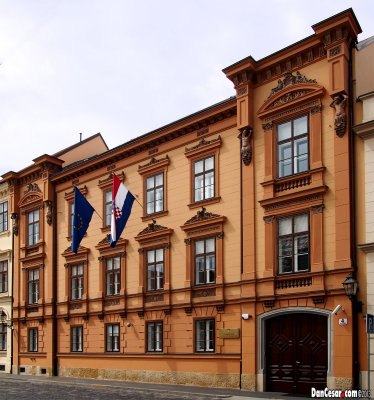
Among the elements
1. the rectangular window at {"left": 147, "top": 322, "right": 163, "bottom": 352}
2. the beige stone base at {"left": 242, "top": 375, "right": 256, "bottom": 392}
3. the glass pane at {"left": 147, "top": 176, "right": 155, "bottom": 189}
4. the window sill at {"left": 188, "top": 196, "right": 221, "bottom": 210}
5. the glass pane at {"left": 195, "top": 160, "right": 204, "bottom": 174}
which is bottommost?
the beige stone base at {"left": 242, "top": 375, "right": 256, "bottom": 392}

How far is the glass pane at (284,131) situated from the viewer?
21.0 metres

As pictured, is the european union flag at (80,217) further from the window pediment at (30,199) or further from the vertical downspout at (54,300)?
the window pediment at (30,199)

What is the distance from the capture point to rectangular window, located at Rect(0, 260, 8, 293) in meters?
34.9

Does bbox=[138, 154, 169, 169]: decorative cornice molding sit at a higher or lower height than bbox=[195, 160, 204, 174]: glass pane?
higher

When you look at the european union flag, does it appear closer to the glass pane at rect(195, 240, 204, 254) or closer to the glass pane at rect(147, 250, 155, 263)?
the glass pane at rect(147, 250, 155, 263)

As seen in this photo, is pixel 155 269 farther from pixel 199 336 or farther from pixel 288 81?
pixel 288 81

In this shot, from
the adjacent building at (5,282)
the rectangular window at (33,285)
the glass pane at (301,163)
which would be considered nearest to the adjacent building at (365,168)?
the glass pane at (301,163)

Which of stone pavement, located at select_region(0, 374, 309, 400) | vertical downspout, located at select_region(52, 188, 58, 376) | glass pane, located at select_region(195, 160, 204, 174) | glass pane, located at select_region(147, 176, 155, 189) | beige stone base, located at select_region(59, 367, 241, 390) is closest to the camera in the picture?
stone pavement, located at select_region(0, 374, 309, 400)

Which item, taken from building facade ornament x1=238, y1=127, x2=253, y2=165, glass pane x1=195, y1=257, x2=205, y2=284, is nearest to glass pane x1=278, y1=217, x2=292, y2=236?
building facade ornament x1=238, y1=127, x2=253, y2=165

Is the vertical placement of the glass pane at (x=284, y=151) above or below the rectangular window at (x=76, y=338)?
above

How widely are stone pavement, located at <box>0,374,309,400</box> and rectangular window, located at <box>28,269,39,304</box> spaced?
18.8ft

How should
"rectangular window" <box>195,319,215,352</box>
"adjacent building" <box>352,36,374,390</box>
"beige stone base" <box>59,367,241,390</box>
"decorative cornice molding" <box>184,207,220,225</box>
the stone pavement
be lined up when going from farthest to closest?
1. "decorative cornice molding" <box>184,207,220,225</box>
2. "rectangular window" <box>195,319,215,352</box>
3. "beige stone base" <box>59,367,241,390</box>
4. the stone pavement
5. "adjacent building" <box>352,36,374,390</box>

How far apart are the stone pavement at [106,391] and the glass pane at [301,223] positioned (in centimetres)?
555

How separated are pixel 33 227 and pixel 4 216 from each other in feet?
10.7
